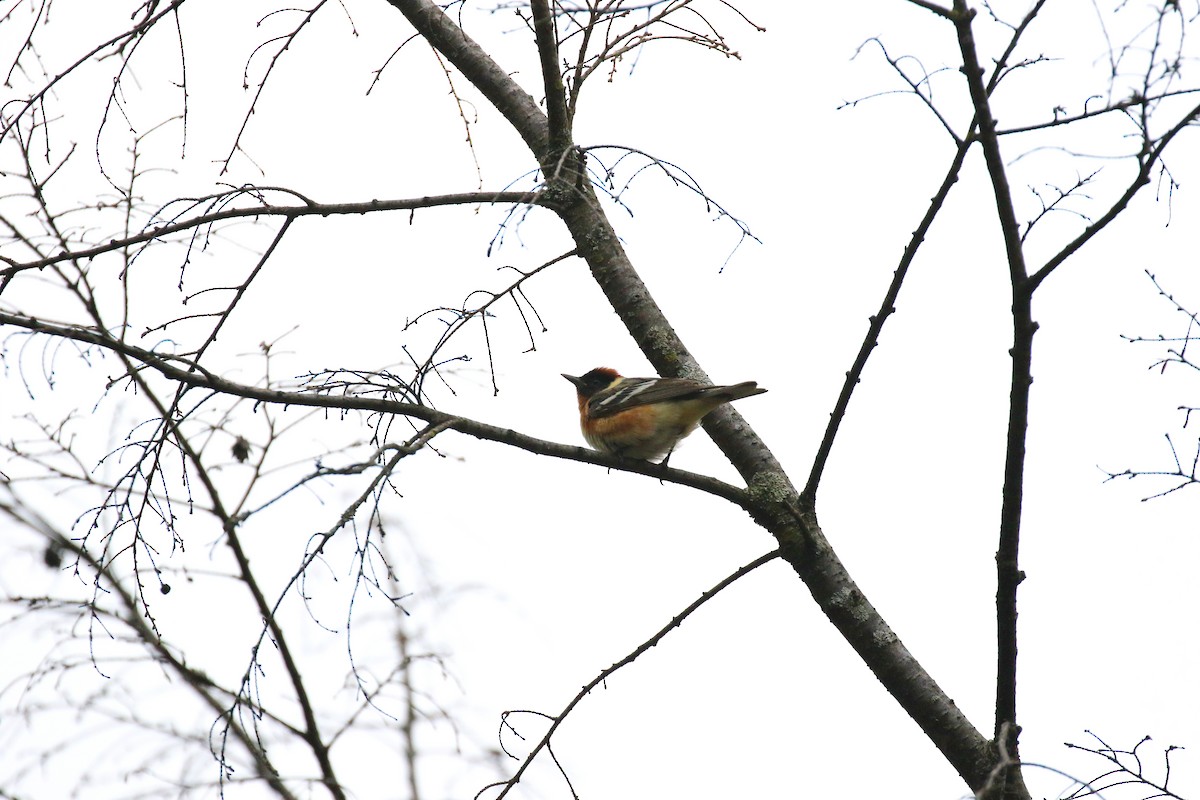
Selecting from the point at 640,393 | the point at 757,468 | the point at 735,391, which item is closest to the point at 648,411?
the point at 640,393

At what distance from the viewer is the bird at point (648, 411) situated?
5.38 m

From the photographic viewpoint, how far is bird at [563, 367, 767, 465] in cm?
538


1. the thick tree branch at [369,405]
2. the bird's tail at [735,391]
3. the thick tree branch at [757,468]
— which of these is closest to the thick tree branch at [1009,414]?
the thick tree branch at [757,468]

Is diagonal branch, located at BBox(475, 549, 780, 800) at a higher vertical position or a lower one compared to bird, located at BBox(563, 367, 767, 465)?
lower

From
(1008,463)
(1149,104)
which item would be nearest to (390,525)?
(1008,463)

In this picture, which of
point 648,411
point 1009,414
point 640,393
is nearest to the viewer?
point 1009,414

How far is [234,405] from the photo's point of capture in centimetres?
420

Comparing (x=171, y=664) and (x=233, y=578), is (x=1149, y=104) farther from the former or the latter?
(x=171, y=664)

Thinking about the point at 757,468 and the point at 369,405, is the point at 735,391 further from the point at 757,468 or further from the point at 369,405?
the point at 369,405

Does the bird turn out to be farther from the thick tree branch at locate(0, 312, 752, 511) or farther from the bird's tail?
the thick tree branch at locate(0, 312, 752, 511)

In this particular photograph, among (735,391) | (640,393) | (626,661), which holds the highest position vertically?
(640,393)

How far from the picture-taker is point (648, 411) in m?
5.68

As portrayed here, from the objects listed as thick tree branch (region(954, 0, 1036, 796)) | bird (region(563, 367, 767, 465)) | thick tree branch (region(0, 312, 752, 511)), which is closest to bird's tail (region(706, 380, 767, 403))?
bird (region(563, 367, 767, 465))

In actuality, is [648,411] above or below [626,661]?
above
